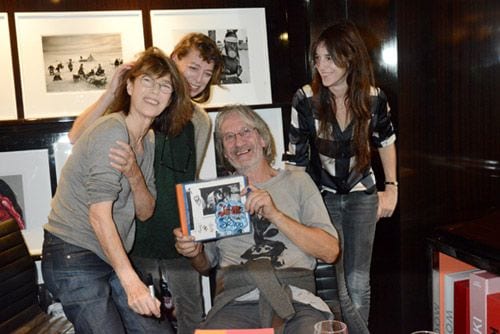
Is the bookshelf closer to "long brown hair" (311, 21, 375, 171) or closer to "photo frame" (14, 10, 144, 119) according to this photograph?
"long brown hair" (311, 21, 375, 171)

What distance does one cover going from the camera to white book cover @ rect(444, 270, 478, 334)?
2238mm

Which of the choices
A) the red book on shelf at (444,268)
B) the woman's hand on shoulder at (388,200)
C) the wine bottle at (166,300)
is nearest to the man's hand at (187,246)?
the wine bottle at (166,300)

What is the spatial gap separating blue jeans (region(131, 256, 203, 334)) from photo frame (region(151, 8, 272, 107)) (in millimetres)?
851

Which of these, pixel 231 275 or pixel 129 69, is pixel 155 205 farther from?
pixel 129 69

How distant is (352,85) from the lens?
2170 mm

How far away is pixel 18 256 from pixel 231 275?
89cm

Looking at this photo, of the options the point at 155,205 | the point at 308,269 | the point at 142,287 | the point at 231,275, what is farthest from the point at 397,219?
the point at 142,287

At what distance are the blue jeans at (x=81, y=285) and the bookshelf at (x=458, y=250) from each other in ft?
4.29

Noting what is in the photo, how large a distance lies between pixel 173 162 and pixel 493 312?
1.31 meters

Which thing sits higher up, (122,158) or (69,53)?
(69,53)

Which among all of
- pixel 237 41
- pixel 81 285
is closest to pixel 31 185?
pixel 81 285

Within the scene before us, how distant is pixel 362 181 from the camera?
7.49 ft

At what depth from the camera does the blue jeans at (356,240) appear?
2.29 meters

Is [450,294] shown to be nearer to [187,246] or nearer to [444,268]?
[444,268]
